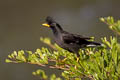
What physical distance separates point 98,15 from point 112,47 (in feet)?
23.3

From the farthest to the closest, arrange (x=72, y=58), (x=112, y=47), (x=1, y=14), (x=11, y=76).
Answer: (x=1, y=14) < (x=11, y=76) < (x=72, y=58) < (x=112, y=47)

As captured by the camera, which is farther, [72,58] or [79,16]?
[79,16]

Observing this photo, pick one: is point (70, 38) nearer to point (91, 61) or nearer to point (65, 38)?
point (65, 38)

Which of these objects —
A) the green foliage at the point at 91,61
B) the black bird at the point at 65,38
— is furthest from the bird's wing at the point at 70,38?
the green foliage at the point at 91,61

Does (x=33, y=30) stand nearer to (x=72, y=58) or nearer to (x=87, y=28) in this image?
(x=87, y=28)

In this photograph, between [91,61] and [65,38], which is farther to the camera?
[65,38]

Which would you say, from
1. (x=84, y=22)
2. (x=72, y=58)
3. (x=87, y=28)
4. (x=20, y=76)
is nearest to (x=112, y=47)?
(x=72, y=58)

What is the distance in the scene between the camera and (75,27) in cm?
854

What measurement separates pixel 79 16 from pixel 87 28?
1045mm

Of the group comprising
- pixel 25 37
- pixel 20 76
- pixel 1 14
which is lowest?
pixel 20 76

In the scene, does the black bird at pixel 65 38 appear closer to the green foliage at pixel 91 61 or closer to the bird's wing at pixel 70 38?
the bird's wing at pixel 70 38

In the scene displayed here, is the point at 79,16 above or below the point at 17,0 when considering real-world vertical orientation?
below

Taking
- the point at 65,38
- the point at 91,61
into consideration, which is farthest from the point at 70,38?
the point at 91,61

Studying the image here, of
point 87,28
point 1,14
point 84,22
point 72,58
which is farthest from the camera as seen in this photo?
point 1,14
